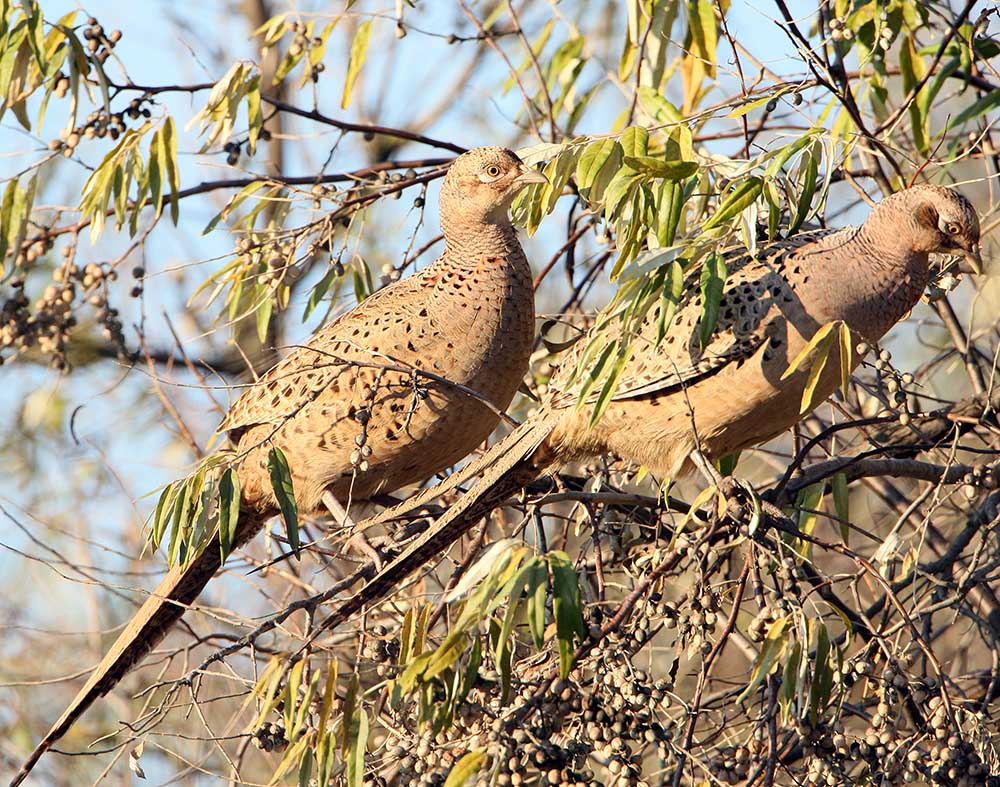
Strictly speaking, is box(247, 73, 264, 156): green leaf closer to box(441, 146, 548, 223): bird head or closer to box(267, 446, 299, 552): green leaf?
box(441, 146, 548, 223): bird head

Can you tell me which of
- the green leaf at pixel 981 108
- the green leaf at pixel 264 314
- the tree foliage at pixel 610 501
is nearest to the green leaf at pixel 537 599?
the tree foliage at pixel 610 501

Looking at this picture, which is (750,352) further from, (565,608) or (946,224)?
(565,608)

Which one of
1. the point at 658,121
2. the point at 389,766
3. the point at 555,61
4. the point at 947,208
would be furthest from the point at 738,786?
the point at 555,61

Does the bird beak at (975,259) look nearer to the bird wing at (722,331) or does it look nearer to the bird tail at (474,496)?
the bird wing at (722,331)

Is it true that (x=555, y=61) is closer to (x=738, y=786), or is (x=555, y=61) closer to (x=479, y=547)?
(x=479, y=547)

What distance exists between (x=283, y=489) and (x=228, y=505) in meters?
0.15

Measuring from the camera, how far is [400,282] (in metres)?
4.72

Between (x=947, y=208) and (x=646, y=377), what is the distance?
1.04 metres

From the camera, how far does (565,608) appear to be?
265 centimetres

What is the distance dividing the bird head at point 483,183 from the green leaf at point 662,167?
1.40 metres

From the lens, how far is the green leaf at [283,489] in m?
3.32

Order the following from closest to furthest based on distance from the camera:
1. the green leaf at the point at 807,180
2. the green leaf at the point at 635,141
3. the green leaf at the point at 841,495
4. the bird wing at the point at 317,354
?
the green leaf at the point at 807,180, the green leaf at the point at 635,141, the green leaf at the point at 841,495, the bird wing at the point at 317,354

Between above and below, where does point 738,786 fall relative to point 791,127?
below

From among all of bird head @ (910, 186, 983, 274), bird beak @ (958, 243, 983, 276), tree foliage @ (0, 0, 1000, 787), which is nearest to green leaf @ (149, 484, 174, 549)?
tree foliage @ (0, 0, 1000, 787)
